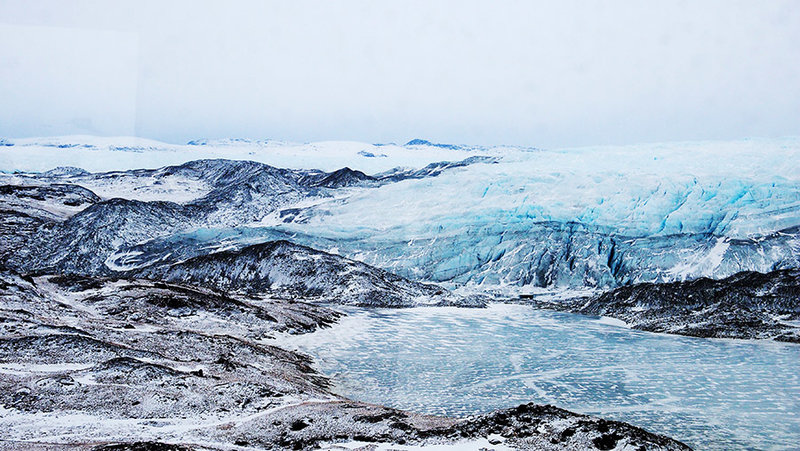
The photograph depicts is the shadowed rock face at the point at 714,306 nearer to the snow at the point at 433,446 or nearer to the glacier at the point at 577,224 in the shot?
the glacier at the point at 577,224

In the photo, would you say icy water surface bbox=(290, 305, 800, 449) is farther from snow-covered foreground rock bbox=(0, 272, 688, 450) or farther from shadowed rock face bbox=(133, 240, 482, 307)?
shadowed rock face bbox=(133, 240, 482, 307)

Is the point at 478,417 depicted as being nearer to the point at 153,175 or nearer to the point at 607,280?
the point at 607,280

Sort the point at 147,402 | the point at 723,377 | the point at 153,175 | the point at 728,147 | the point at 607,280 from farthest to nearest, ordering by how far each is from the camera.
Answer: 1. the point at 153,175
2. the point at 728,147
3. the point at 607,280
4. the point at 723,377
5. the point at 147,402

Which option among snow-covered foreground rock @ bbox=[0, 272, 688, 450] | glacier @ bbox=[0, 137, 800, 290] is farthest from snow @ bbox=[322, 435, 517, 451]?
glacier @ bbox=[0, 137, 800, 290]

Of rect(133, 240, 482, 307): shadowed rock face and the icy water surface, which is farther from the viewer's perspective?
rect(133, 240, 482, 307): shadowed rock face

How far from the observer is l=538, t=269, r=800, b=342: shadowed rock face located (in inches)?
1751

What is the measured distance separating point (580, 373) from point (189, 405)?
20196 millimetres

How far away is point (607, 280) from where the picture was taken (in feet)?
221

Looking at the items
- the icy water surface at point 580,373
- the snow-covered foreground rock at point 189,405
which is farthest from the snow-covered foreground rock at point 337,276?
the icy water surface at point 580,373

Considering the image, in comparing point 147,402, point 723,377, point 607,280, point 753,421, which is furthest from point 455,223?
point 147,402

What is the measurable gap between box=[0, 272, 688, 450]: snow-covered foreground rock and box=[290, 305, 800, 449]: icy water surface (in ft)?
14.6

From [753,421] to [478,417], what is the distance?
12.5 metres

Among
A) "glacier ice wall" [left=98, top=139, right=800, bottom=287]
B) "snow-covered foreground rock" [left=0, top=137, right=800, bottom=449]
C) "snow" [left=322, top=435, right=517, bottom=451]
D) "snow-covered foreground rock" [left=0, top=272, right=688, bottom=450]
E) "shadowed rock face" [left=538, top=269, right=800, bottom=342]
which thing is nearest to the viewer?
"snow" [left=322, top=435, right=517, bottom=451]

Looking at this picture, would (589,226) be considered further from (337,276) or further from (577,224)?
(337,276)
